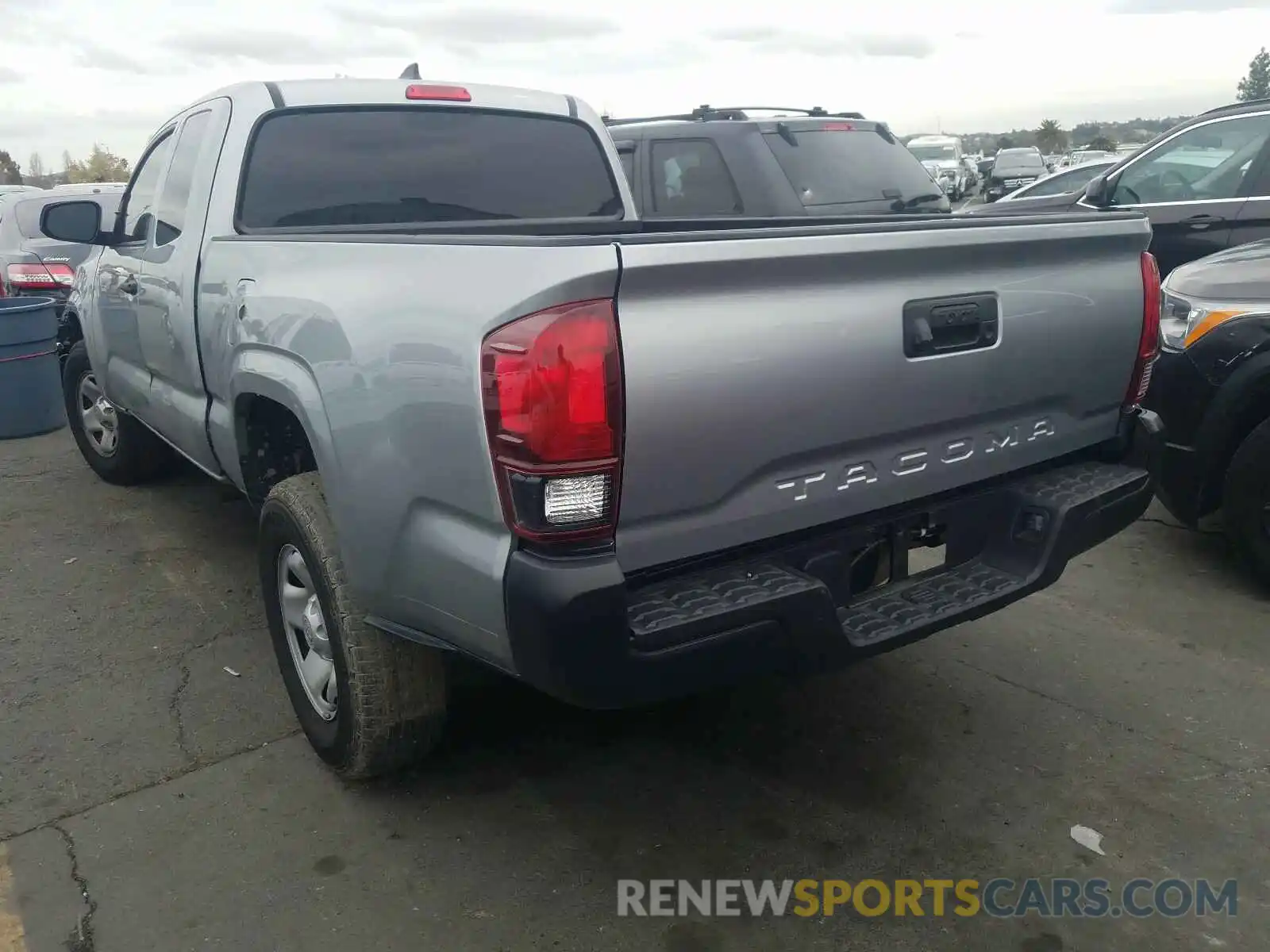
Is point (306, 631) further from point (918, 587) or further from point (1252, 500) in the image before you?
point (1252, 500)

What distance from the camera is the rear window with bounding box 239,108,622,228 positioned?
12.5ft

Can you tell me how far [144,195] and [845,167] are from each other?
425 centimetres

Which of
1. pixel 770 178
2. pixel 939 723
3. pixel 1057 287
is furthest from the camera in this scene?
pixel 770 178

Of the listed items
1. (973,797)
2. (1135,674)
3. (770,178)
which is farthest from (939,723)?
(770,178)

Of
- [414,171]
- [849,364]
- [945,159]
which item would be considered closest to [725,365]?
[849,364]

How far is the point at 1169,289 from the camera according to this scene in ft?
15.3

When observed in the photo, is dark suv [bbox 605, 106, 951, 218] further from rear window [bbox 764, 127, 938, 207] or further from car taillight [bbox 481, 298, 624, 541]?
car taillight [bbox 481, 298, 624, 541]

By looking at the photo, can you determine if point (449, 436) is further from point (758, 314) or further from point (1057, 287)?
point (1057, 287)

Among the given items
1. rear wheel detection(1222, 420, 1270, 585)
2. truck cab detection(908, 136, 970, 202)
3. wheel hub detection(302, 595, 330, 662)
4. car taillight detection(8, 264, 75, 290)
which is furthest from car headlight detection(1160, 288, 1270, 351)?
truck cab detection(908, 136, 970, 202)

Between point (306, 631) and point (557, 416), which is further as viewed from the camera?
point (306, 631)

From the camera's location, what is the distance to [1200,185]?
6938 millimetres

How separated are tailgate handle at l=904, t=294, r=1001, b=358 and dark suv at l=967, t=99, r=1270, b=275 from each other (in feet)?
15.0

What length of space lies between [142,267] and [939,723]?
3.56 m

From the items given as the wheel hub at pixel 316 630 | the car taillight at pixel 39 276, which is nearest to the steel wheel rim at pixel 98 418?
the car taillight at pixel 39 276
